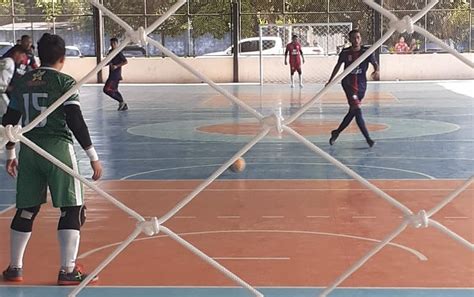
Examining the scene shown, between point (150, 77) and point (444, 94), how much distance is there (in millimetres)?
10488

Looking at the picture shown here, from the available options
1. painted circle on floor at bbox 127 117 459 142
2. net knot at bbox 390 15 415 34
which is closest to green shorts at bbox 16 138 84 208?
net knot at bbox 390 15 415 34

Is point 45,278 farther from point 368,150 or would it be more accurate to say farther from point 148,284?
point 368,150

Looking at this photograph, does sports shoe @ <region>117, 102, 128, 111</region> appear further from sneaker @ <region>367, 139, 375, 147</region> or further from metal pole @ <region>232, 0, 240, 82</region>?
metal pole @ <region>232, 0, 240, 82</region>

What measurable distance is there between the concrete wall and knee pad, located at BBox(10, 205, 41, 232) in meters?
20.2

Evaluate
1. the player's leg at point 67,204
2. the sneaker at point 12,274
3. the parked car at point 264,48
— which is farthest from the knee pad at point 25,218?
the parked car at point 264,48

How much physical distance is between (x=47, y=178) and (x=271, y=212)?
264 centimetres

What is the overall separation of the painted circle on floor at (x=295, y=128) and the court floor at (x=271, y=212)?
3 cm

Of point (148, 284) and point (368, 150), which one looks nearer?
point (148, 284)

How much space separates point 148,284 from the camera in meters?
4.60

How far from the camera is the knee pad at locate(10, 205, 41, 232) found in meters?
4.44

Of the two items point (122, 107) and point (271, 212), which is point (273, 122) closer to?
point (271, 212)

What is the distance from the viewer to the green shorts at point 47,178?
4.25 meters

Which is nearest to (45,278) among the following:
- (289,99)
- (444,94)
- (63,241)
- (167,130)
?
(63,241)

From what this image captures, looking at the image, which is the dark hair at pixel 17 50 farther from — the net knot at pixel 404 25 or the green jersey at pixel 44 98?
the net knot at pixel 404 25
